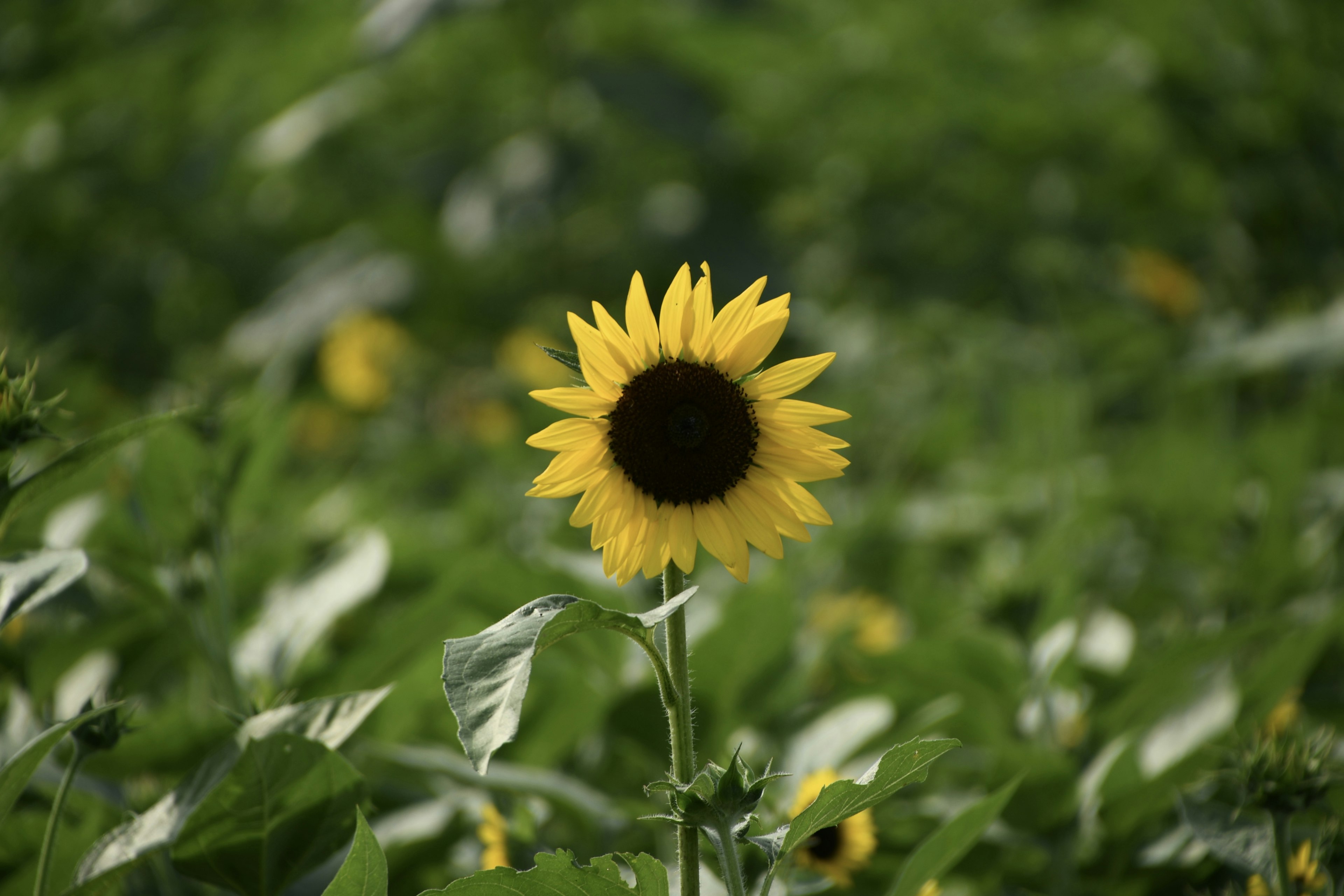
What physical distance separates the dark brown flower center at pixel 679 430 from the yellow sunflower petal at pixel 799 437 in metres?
0.02

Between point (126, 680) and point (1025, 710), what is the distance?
123cm

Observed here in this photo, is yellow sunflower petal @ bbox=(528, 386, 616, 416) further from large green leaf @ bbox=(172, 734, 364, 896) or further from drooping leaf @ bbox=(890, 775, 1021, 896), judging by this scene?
drooping leaf @ bbox=(890, 775, 1021, 896)

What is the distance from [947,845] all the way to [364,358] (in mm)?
2587

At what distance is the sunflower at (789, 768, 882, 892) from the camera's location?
3.51 ft

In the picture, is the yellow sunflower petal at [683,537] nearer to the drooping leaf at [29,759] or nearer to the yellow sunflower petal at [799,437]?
the yellow sunflower petal at [799,437]

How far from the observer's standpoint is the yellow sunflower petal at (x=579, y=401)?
30.7 inches

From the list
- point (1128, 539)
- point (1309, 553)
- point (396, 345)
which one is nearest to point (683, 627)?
point (1309, 553)

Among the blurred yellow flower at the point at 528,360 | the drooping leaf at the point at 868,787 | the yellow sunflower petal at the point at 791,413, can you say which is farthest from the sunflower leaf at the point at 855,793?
the blurred yellow flower at the point at 528,360

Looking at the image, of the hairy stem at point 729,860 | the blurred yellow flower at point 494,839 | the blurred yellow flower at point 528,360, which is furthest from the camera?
the blurred yellow flower at point 528,360

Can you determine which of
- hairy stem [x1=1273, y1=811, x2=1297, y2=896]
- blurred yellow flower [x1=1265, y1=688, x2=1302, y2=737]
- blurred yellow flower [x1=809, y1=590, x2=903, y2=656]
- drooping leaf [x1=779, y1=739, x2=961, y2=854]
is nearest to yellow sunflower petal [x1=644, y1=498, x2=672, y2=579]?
drooping leaf [x1=779, y1=739, x2=961, y2=854]

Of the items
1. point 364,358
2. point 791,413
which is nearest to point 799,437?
point 791,413

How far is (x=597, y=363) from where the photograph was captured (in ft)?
2.59

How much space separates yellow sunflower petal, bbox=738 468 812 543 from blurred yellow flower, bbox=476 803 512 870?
460mm

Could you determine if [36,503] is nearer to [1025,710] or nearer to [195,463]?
[195,463]
